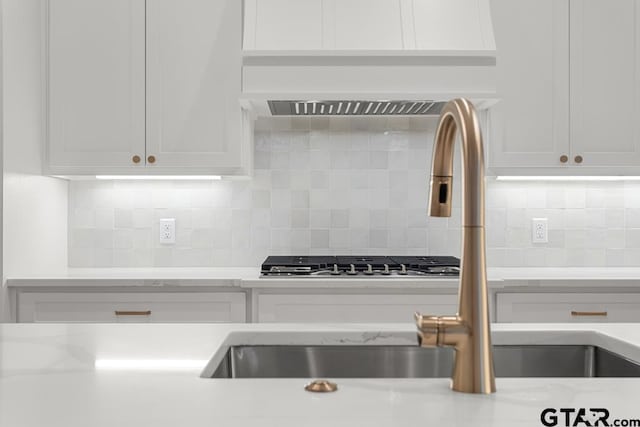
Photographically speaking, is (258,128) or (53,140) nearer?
(53,140)

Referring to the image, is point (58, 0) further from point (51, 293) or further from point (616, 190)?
point (616, 190)

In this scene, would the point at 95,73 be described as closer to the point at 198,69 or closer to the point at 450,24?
the point at 198,69

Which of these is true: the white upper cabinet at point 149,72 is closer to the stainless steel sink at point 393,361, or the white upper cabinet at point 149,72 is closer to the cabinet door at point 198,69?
the cabinet door at point 198,69

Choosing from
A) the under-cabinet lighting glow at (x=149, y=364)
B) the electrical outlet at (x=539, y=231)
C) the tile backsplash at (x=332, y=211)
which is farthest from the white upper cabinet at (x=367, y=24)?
the under-cabinet lighting glow at (x=149, y=364)

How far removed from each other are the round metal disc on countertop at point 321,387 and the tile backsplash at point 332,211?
7.74 ft

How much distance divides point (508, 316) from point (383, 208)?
0.90 meters

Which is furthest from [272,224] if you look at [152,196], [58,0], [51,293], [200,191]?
[58,0]

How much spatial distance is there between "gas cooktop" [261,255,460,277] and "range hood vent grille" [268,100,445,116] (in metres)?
0.72

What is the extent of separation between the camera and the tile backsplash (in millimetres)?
3217

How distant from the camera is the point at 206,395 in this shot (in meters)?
0.83

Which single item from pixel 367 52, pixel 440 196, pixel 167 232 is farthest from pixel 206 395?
pixel 167 232

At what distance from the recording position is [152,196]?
10.6 feet

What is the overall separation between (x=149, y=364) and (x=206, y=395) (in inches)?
8.5

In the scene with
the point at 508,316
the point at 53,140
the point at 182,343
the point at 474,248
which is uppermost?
the point at 53,140
